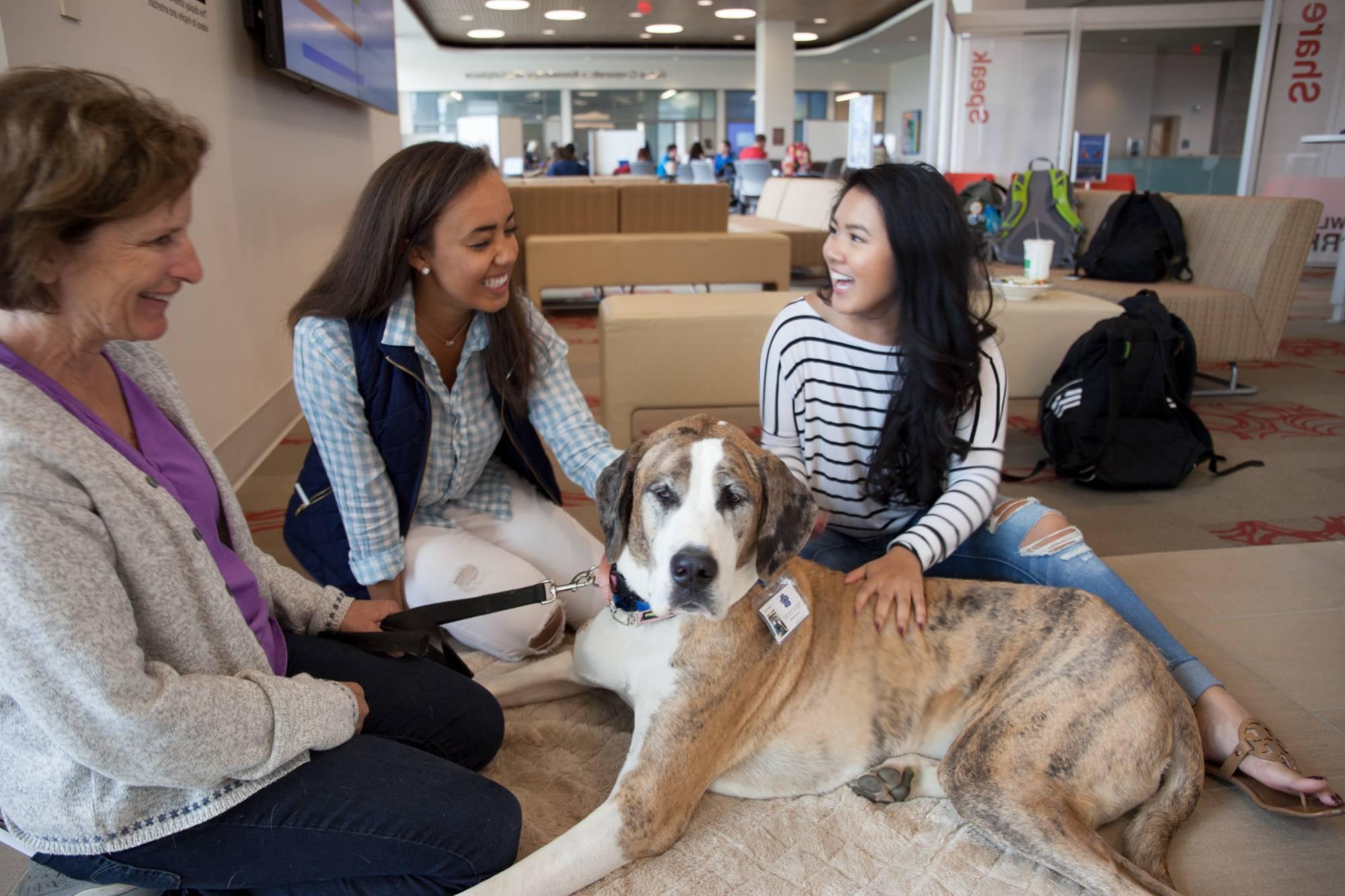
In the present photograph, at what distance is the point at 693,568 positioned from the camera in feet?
5.81

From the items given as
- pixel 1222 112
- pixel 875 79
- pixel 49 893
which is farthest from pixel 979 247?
pixel 875 79

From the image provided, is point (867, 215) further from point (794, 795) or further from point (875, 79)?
point (875, 79)

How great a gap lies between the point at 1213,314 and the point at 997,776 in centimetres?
→ 468

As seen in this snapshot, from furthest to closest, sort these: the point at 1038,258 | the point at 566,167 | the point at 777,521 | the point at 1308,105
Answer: the point at 566,167
the point at 1308,105
the point at 1038,258
the point at 777,521

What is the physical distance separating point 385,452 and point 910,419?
1.42 meters

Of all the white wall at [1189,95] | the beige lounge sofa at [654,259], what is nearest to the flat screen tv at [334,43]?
the beige lounge sofa at [654,259]

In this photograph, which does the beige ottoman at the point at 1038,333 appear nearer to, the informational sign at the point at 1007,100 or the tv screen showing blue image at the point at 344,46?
the tv screen showing blue image at the point at 344,46

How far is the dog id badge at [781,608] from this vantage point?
6.54 ft

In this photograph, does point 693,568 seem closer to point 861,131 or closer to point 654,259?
point 654,259

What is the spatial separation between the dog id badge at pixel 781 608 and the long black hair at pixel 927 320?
680mm

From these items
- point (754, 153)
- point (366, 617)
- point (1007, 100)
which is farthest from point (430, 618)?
point (754, 153)

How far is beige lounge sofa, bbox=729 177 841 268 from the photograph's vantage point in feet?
31.5

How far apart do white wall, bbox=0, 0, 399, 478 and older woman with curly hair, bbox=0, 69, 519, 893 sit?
166 centimetres

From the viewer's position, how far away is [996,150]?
1189 cm
